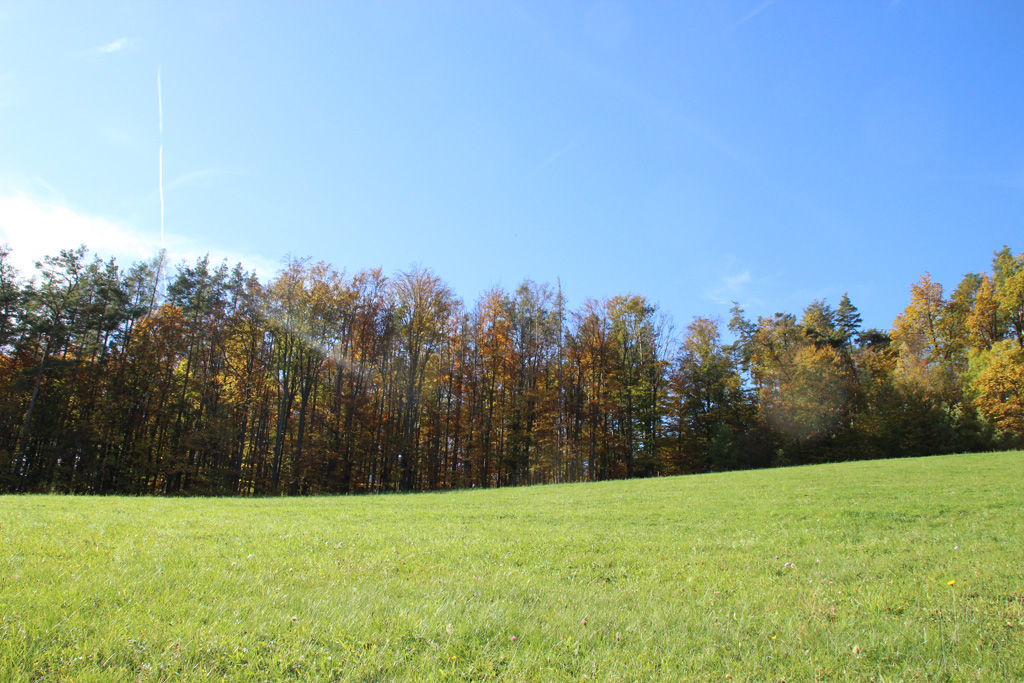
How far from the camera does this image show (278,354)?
1421 inches

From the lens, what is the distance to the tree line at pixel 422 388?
1266 inches

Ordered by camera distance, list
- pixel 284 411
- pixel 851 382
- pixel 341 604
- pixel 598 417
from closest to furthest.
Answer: pixel 341 604
pixel 284 411
pixel 598 417
pixel 851 382

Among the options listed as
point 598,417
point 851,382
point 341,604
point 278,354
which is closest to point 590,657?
point 341,604

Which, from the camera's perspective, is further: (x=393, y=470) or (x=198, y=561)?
(x=393, y=470)

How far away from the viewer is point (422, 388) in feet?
136

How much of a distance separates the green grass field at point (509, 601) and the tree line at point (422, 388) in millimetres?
25627

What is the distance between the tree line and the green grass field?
84.1ft

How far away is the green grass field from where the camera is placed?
394 centimetres

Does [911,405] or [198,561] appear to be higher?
[911,405]

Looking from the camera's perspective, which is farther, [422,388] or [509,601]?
[422,388]

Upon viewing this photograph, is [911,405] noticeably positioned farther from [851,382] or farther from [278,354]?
[278,354]

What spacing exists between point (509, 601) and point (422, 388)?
3657 centimetres

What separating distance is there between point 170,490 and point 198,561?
109 feet

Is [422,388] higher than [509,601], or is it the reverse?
[422,388]
